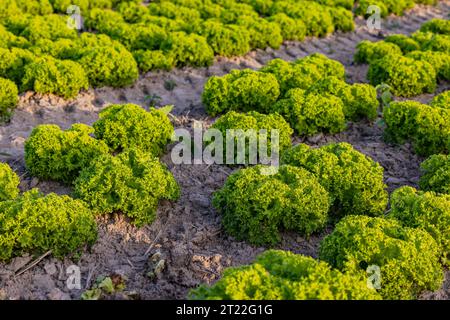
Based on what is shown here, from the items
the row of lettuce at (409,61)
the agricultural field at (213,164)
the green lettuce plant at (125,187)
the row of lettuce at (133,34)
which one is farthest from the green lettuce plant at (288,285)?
the row of lettuce at (409,61)

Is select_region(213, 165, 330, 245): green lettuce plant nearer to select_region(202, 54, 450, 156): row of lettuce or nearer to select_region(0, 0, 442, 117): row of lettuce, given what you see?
select_region(202, 54, 450, 156): row of lettuce

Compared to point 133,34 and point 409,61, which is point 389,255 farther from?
point 133,34

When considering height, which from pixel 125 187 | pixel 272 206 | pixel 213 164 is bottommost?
pixel 213 164

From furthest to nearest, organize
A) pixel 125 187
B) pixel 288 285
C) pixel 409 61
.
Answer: pixel 409 61, pixel 125 187, pixel 288 285

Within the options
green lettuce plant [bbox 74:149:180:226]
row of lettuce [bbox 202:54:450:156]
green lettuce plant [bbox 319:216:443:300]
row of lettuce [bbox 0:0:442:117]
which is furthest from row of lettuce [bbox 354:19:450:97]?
green lettuce plant [bbox 74:149:180:226]

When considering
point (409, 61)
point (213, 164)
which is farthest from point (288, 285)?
point (409, 61)

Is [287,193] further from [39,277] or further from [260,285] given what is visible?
[39,277]

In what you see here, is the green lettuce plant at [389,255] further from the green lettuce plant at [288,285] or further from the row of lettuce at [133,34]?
the row of lettuce at [133,34]
